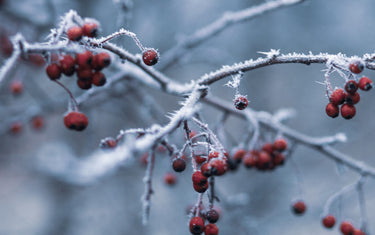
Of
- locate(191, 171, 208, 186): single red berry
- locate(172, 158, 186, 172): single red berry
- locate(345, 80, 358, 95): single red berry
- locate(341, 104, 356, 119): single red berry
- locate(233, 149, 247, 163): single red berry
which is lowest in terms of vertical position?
locate(191, 171, 208, 186): single red berry

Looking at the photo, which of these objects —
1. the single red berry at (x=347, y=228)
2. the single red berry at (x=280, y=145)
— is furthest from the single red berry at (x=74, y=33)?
the single red berry at (x=347, y=228)

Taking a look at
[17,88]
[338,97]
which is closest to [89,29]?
[338,97]

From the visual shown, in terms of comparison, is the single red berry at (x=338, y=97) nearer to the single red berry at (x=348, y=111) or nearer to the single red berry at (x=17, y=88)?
the single red berry at (x=348, y=111)

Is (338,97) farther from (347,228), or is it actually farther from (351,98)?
(347,228)

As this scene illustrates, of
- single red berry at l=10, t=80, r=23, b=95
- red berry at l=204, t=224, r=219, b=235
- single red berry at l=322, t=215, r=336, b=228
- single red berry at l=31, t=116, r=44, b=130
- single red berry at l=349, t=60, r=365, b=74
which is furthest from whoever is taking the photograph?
single red berry at l=31, t=116, r=44, b=130

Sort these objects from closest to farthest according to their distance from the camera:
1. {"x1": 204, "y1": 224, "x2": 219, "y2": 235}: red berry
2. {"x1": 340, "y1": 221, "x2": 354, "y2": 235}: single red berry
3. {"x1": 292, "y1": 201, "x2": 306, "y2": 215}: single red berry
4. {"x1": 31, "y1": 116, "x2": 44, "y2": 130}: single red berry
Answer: {"x1": 204, "y1": 224, "x2": 219, "y2": 235}: red berry
{"x1": 340, "y1": 221, "x2": 354, "y2": 235}: single red berry
{"x1": 292, "y1": 201, "x2": 306, "y2": 215}: single red berry
{"x1": 31, "y1": 116, "x2": 44, "y2": 130}: single red berry

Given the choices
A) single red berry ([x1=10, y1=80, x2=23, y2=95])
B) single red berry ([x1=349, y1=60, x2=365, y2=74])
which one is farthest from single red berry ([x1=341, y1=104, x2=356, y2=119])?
single red berry ([x1=10, y1=80, x2=23, y2=95])

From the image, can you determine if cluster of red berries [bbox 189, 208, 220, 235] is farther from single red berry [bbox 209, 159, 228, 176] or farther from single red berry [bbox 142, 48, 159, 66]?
single red berry [bbox 142, 48, 159, 66]
